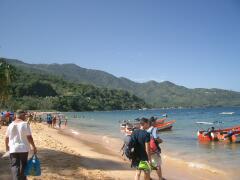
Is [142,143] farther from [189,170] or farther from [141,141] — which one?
[189,170]

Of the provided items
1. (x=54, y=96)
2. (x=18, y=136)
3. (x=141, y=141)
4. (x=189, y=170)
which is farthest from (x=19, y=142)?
(x=54, y=96)

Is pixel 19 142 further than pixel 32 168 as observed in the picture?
No

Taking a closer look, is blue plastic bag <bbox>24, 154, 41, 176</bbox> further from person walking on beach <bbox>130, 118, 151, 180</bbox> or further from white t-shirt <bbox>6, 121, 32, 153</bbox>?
person walking on beach <bbox>130, 118, 151, 180</bbox>

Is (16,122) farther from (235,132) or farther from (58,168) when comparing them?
(235,132)

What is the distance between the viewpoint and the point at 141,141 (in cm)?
686

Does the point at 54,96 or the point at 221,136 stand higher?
the point at 54,96

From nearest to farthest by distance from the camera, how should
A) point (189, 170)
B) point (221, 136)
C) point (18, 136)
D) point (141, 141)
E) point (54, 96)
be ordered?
point (18, 136), point (141, 141), point (189, 170), point (221, 136), point (54, 96)

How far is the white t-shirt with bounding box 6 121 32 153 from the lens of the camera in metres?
6.64

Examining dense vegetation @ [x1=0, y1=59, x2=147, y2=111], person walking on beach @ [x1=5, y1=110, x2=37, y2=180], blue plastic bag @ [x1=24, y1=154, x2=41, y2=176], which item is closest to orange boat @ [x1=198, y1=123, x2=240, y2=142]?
blue plastic bag @ [x1=24, y1=154, x2=41, y2=176]

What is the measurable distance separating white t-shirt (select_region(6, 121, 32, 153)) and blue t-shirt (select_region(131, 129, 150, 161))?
2.20 meters

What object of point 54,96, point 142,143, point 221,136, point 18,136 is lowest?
point 221,136

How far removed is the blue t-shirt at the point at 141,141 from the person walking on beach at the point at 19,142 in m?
2.10

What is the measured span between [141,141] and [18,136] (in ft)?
8.27

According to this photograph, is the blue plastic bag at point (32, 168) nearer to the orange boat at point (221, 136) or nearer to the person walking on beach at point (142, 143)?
the person walking on beach at point (142, 143)
